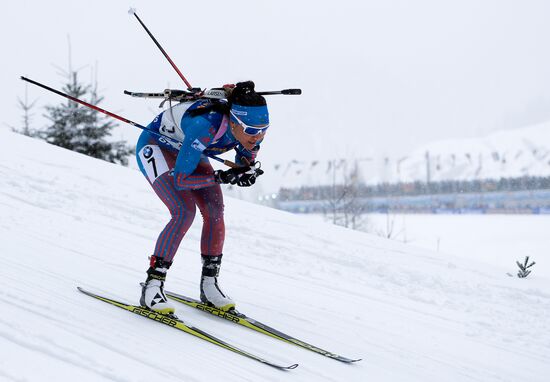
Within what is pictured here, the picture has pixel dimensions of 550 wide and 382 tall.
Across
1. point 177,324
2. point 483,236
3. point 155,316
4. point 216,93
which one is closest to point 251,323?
point 177,324

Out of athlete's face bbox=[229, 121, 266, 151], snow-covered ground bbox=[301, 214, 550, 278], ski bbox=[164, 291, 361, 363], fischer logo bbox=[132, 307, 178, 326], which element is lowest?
snow-covered ground bbox=[301, 214, 550, 278]

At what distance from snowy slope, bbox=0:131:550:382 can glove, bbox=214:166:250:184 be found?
108 centimetres

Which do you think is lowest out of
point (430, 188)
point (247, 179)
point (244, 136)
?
point (247, 179)

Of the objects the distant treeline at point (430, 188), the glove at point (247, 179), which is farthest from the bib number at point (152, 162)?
the distant treeline at point (430, 188)

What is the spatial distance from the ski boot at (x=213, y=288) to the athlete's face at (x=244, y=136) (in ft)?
3.33

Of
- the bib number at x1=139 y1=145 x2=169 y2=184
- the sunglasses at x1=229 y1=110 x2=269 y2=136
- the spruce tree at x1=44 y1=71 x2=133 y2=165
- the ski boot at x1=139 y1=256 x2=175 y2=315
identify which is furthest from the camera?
the spruce tree at x1=44 y1=71 x2=133 y2=165

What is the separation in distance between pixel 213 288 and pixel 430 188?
3772cm

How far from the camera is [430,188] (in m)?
40.0

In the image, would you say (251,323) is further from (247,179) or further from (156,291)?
(247,179)

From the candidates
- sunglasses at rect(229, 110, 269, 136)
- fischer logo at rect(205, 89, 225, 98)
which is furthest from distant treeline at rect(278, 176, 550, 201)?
sunglasses at rect(229, 110, 269, 136)

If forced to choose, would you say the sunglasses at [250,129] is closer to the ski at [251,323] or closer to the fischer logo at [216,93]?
the fischer logo at [216,93]

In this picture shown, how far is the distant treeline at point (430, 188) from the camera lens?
115 feet

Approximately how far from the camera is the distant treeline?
115 feet

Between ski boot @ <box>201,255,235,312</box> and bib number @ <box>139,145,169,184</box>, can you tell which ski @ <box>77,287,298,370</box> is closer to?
ski boot @ <box>201,255,235,312</box>
